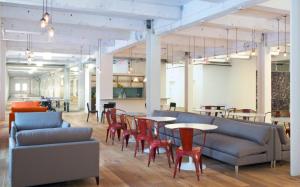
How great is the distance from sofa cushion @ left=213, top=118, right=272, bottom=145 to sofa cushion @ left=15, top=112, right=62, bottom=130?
3.38m

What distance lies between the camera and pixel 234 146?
4570 mm

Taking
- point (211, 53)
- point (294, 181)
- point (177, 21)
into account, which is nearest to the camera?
point (294, 181)

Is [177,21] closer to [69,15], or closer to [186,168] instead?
[69,15]

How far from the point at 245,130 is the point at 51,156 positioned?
10.5 ft

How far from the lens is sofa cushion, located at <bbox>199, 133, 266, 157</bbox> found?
449 cm

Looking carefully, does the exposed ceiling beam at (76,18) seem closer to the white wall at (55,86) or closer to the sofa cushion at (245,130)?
the sofa cushion at (245,130)

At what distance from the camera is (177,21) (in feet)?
22.9

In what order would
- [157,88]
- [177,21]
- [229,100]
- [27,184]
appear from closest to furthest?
1. [27,184]
2. [177,21]
3. [157,88]
4. [229,100]

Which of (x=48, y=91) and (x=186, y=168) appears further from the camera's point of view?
(x=48, y=91)

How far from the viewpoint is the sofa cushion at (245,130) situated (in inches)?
185

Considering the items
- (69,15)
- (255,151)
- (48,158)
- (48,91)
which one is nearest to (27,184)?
(48,158)

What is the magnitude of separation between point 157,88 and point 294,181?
4.44 metres

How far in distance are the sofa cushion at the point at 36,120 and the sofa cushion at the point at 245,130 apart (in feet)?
11.1

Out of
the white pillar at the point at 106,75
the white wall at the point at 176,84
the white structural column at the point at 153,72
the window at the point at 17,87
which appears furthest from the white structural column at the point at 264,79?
the window at the point at 17,87
